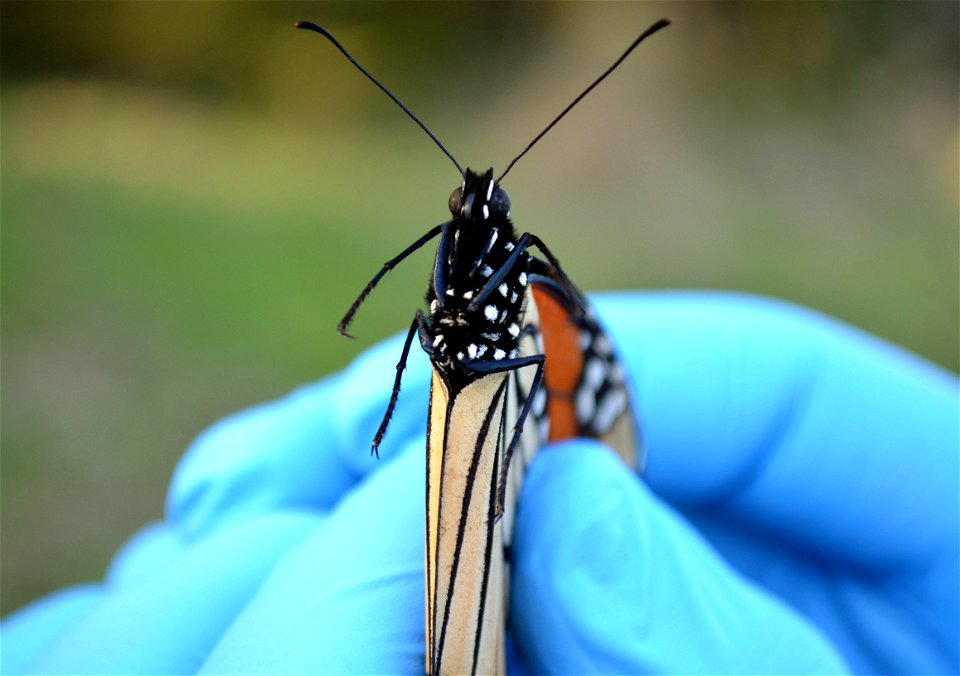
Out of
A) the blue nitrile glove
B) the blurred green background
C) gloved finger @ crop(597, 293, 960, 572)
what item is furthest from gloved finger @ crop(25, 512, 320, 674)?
the blurred green background


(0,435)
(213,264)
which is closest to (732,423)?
(0,435)

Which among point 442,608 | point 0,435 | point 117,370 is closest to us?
point 442,608

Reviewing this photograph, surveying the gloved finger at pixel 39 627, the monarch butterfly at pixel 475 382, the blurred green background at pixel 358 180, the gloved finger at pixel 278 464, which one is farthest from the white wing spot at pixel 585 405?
the blurred green background at pixel 358 180

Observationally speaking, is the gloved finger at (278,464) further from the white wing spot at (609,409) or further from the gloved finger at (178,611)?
the white wing spot at (609,409)

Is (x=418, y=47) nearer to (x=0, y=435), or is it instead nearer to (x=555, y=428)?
(x=0, y=435)

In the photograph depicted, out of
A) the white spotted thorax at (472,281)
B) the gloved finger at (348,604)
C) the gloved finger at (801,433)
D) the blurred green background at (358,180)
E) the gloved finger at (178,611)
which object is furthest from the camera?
the blurred green background at (358,180)

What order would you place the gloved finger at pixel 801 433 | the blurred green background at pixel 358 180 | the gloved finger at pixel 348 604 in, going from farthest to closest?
the blurred green background at pixel 358 180
the gloved finger at pixel 801 433
the gloved finger at pixel 348 604
